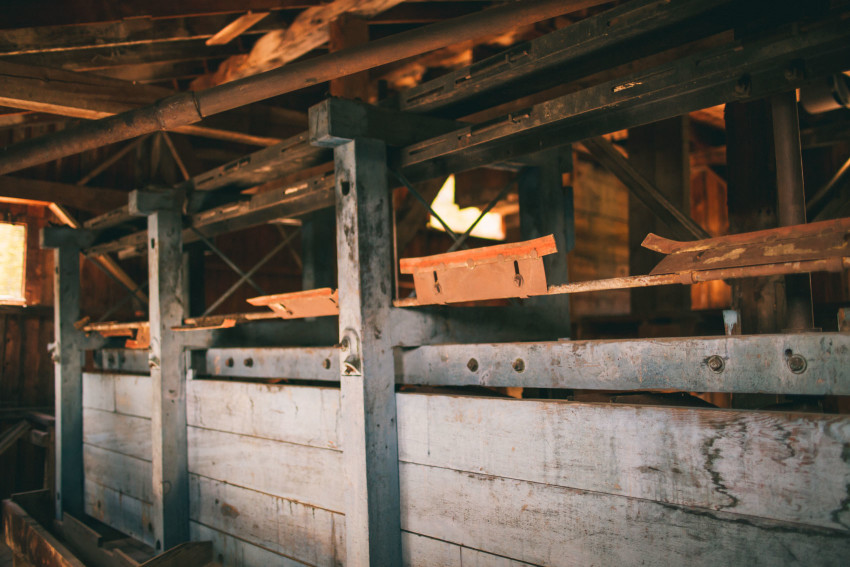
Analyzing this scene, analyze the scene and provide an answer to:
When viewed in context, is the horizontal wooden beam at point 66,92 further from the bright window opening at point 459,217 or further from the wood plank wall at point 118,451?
the bright window opening at point 459,217

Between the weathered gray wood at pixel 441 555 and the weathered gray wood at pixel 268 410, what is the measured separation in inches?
28.1

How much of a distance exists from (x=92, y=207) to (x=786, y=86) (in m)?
7.89

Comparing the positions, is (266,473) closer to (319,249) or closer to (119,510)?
(319,249)

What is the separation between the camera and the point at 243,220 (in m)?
5.07

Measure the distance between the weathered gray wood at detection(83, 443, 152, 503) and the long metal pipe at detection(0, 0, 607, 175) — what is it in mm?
2702

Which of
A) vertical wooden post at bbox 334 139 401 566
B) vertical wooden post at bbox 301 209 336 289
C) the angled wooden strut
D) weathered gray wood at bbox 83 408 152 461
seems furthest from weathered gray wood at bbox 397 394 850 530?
weathered gray wood at bbox 83 408 152 461

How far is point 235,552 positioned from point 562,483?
2849mm

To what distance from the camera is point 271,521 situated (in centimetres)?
407

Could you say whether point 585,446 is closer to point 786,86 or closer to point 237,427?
point 786,86

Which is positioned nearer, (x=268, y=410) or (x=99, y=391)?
(x=268, y=410)

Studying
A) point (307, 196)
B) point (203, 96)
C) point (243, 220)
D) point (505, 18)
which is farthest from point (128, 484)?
point (505, 18)

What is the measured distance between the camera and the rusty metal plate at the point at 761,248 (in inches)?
78.0

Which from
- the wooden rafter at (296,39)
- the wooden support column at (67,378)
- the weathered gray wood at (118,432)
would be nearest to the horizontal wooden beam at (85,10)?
the wooden rafter at (296,39)

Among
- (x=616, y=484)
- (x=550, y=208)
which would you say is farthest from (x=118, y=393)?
(x=616, y=484)
